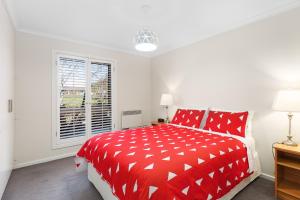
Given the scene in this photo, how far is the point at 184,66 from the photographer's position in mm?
3693

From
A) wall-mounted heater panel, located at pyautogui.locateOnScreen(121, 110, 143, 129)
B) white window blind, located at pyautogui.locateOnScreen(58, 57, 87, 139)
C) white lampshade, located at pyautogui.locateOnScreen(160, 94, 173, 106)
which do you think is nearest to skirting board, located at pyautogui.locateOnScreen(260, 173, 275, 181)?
white lampshade, located at pyautogui.locateOnScreen(160, 94, 173, 106)

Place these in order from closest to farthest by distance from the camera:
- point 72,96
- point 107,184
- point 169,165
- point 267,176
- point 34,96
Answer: point 169,165, point 107,184, point 267,176, point 34,96, point 72,96

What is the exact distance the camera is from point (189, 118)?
10.0 ft

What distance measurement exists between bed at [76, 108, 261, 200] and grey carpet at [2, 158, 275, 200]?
112 millimetres

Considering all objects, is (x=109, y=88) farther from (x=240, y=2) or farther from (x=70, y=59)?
(x=240, y=2)

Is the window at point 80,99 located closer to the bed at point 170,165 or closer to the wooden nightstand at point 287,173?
the bed at point 170,165

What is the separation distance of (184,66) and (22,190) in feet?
11.6

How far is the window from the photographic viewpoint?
3219mm

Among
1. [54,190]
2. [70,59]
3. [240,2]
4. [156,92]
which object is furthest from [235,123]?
[70,59]

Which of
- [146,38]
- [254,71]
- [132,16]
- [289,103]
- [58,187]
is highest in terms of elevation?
[132,16]

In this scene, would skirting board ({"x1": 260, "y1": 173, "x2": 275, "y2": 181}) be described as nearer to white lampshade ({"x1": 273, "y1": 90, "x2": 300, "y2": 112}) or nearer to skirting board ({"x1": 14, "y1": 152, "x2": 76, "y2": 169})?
white lampshade ({"x1": 273, "y1": 90, "x2": 300, "y2": 112})

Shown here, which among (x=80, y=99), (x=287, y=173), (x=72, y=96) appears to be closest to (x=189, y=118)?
(x=287, y=173)

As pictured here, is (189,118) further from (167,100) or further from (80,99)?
(80,99)

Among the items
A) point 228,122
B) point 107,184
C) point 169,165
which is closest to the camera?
point 169,165
